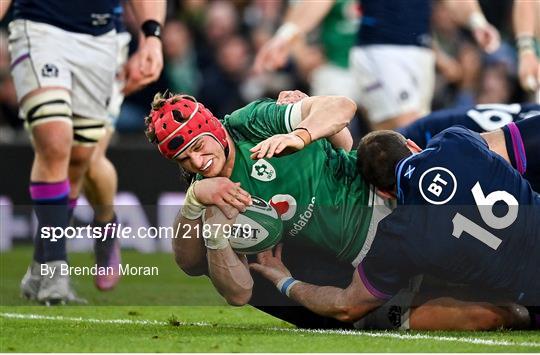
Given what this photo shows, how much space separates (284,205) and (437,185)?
780 mm

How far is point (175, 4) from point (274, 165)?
8829 mm

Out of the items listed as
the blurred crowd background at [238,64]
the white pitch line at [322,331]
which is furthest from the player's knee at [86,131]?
the blurred crowd background at [238,64]

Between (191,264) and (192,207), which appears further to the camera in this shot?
(191,264)

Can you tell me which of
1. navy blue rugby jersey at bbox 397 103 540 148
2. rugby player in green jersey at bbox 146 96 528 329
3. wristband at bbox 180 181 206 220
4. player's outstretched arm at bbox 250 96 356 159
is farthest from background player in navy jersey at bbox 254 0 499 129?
wristband at bbox 180 181 206 220

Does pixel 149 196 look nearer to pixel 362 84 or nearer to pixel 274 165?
pixel 362 84

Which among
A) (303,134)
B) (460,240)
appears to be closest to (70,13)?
(303,134)

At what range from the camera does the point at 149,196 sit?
12.0 m

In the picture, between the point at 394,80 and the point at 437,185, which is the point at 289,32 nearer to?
the point at 394,80

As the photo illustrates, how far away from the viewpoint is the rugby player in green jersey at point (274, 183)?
18.8ft

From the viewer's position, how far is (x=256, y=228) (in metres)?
5.73

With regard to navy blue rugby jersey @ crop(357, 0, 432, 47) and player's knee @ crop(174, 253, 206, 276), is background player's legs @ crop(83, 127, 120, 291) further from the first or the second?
navy blue rugby jersey @ crop(357, 0, 432, 47)

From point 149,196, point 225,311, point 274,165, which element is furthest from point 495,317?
point 149,196

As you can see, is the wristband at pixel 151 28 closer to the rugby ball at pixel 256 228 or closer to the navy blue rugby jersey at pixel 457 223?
the rugby ball at pixel 256 228

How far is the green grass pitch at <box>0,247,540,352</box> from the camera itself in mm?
5258
